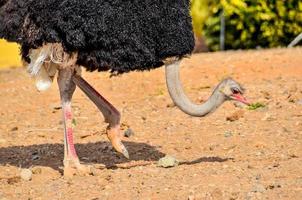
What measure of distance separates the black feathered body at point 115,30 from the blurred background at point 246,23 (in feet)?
23.9

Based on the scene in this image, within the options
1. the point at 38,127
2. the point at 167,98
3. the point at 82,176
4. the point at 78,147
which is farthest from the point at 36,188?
the point at 167,98

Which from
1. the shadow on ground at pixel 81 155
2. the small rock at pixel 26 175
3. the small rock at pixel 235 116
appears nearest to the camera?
the small rock at pixel 26 175

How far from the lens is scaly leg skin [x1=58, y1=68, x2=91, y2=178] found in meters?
7.87

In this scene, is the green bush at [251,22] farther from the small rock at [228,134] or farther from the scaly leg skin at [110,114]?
the scaly leg skin at [110,114]

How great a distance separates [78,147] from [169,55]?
192cm

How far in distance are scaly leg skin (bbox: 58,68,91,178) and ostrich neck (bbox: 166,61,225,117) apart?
0.86 m

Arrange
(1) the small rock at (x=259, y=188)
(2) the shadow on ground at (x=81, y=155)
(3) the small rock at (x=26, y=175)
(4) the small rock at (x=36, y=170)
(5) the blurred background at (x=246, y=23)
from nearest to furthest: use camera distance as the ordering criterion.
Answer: (1) the small rock at (x=259, y=188) → (3) the small rock at (x=26, y=175) → (4) the small rock at (x=36, y=170) → (2) the shadow on ground at (x=81, y=155) → (5) the blurred background at (x=246, y=23)

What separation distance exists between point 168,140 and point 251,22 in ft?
23.9

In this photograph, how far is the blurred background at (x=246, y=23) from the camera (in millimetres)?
15508

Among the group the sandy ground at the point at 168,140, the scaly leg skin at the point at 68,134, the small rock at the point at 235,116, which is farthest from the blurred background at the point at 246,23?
the scaly leg skin at the point at 68,134

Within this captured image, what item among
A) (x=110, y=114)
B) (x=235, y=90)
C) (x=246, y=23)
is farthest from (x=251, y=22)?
(x=235, y=90)

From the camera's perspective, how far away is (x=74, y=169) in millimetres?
7879

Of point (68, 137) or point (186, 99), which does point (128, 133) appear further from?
point (186, 99)

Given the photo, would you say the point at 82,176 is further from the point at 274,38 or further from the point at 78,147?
the point at 274,38
